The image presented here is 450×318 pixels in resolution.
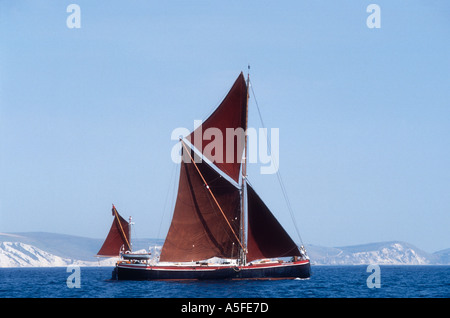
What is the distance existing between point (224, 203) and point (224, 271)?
8433mm

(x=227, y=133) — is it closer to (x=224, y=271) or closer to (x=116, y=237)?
(x=224, y=271)

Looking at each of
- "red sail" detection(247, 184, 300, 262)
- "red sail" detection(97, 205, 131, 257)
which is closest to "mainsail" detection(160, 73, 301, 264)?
"red sail" detection(247, 184, 300, 262)

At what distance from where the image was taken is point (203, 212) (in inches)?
3012

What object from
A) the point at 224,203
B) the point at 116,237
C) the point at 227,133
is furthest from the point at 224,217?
the point at 116,237

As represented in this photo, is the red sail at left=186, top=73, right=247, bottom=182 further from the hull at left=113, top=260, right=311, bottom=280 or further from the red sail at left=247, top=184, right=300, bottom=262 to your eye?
the hull at left=113, top=260, right=311, bottom=280

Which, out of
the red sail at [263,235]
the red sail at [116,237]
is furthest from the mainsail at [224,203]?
the red sail at [116,237]

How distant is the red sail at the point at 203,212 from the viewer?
76250 mm

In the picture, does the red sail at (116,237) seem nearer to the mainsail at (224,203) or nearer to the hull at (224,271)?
the hull at (224,271)
